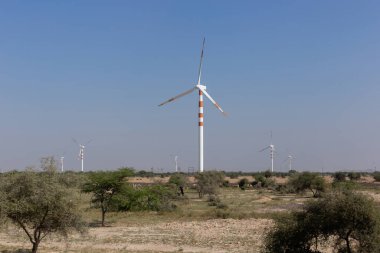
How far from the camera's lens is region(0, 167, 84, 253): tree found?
75.7ft

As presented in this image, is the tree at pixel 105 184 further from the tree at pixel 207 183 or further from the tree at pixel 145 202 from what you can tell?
the tree at pixel 207 183

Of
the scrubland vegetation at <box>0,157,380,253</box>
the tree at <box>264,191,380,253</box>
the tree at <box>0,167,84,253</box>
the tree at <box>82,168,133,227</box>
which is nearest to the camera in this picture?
the tree at <box>264,191,380,253</box>

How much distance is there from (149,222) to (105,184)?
5572 millimetres

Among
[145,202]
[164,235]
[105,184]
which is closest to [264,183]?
[145,202]

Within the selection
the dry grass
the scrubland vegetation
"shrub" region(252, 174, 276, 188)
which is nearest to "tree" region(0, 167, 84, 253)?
the scrubland vegetation

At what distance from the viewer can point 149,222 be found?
4234cm

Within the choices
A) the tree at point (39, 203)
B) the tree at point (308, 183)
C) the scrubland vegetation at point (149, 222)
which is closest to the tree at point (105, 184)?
the scrubland vegetation at point (149, 222)

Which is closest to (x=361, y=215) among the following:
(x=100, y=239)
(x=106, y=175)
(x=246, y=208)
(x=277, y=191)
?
(x=100, y=239)

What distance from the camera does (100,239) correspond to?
32.1 m

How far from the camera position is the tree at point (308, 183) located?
71938 mm

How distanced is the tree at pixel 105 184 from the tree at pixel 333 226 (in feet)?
83.3

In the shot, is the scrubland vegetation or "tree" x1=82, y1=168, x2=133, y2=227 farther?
"tree" x1=82, y1=168, x2=133, y2=227

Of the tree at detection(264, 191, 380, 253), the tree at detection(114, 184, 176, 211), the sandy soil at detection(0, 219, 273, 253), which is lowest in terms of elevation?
the sandy soil at detection(0, 219, 273, 253)

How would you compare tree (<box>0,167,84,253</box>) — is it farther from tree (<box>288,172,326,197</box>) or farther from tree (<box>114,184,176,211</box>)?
tree (<box>288,172,326,197</box>)
